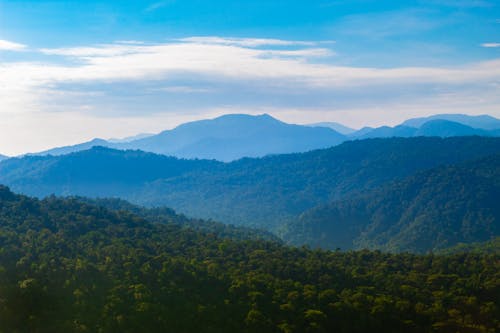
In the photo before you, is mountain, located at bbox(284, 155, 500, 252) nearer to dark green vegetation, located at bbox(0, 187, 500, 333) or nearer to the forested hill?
the forested hill

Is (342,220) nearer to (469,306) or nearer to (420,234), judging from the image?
(420,234)

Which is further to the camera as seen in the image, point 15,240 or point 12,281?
point 15,240

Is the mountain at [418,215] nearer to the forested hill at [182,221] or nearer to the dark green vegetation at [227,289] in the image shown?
the forested hill at [182,221]

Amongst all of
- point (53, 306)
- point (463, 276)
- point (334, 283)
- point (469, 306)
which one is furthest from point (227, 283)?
point (463, 276)

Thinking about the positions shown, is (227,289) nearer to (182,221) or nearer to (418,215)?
(182,221)

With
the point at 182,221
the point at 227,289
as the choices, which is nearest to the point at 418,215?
the point at 182,221

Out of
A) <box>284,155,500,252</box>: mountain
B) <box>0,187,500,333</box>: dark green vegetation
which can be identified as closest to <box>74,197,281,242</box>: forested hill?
<box>284,155,500,252</box>: mountain
